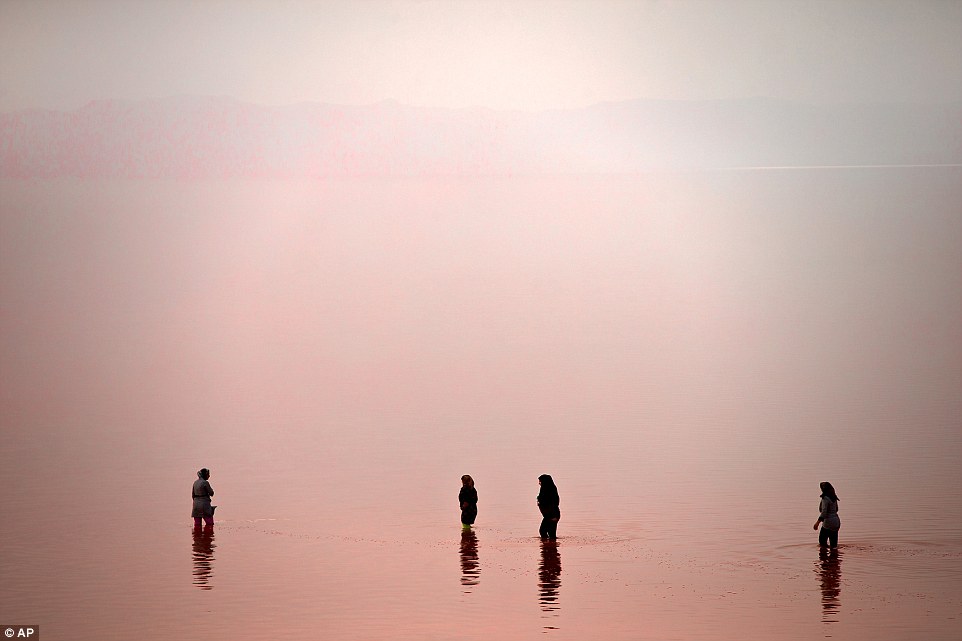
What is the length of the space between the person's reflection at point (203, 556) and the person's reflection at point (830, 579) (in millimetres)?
7506

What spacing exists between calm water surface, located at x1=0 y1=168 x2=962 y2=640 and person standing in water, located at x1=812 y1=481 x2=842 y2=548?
58 cm

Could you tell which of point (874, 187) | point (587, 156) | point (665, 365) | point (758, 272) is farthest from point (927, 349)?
point (587, 156)

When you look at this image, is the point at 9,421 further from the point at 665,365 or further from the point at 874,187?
the point at 874,187

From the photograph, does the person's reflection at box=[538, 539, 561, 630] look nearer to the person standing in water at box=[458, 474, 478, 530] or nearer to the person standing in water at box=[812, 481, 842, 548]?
the person standing in water at box=[458, 474, 478, 530]

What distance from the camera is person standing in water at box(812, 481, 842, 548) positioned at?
20.3 m

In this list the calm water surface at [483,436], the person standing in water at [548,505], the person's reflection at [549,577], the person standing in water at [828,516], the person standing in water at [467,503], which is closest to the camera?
the person's reflection at [549,577]

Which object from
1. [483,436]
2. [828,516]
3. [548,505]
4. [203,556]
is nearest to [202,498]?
[203,556]

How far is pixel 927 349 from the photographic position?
57.1m

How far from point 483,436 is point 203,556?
1963cm

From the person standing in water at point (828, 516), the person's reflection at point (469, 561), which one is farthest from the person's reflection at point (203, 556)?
the person standing in water at point (828, 516)

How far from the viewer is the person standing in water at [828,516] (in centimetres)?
2030

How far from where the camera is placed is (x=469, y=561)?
20.5m

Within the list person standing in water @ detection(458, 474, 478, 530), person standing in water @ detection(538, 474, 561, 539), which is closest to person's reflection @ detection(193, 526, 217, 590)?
person standing in water @ detection(458, 474, 478, 530)

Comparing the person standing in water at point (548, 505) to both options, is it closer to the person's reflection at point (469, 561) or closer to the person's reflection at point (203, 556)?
the person's reflection at point (469, 561)
